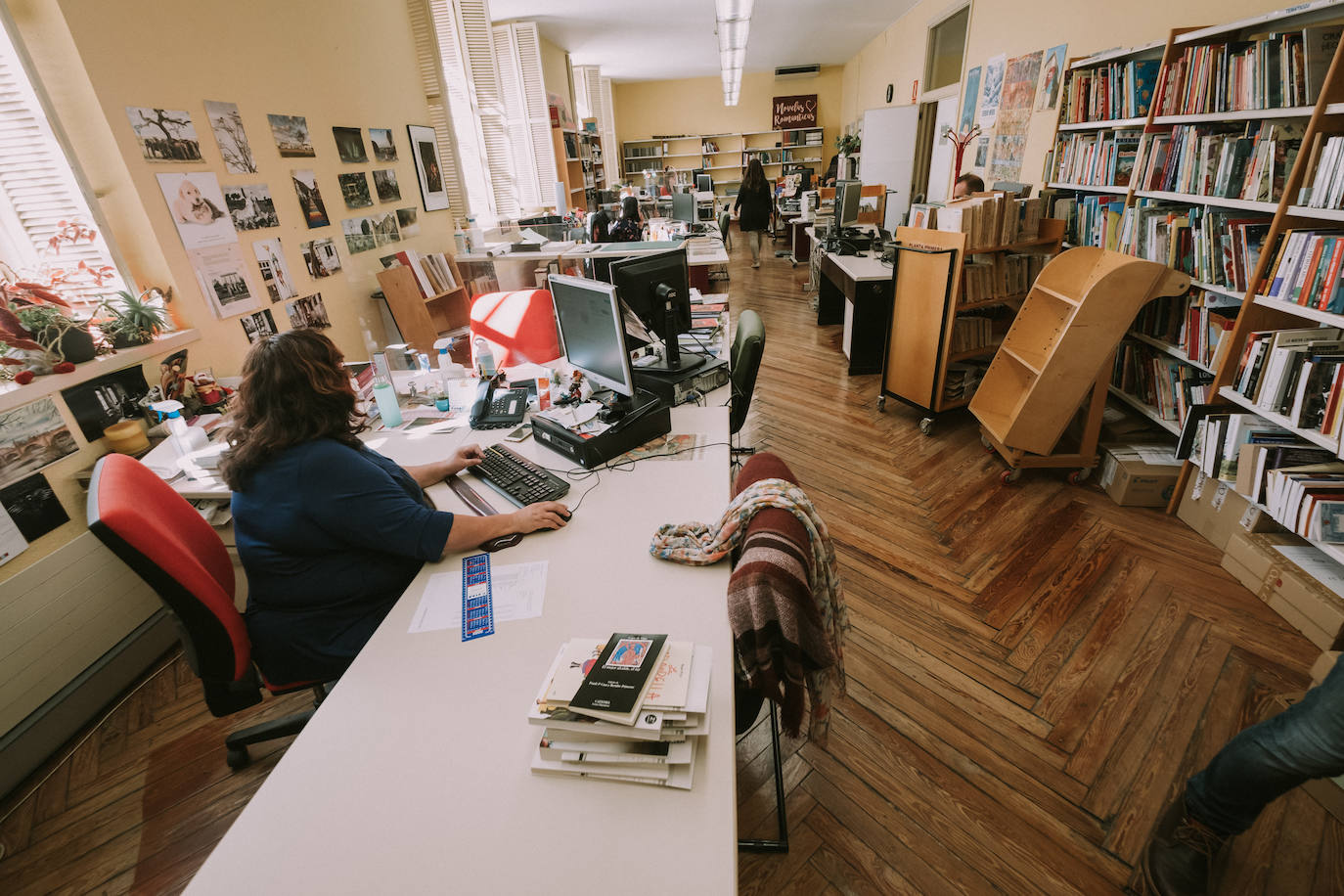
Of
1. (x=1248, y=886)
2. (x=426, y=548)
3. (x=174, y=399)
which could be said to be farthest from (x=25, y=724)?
(x=1248, y=886)

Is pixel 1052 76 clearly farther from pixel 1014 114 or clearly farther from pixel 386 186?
pixel 386 186

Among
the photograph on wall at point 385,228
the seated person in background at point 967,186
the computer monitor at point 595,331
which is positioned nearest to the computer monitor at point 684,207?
the seated person in background at point 967,186

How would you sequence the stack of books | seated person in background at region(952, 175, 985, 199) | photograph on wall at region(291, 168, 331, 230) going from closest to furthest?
the stack of books < photograph on wall at region(291, 168, 331, 230) < seated person in background at region(952, 175, 985, 199)

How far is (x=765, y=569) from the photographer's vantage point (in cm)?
106

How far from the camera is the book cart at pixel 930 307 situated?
331 centimetres

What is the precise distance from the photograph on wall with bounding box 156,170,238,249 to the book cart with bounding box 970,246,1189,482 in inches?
161

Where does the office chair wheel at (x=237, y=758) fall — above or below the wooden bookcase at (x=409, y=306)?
below

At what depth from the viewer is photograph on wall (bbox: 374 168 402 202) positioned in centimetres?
406

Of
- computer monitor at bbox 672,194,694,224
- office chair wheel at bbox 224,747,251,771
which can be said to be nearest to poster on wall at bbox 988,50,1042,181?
computer monitor at bbox 672,194,694,224

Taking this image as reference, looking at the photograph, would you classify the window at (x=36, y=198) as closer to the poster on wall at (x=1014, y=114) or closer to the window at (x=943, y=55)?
the poster on wall at (x=1014, y=114)

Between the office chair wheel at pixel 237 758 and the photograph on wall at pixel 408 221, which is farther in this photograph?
the photograph on wall at pixel 408 221

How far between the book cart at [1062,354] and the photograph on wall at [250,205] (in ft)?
13.5

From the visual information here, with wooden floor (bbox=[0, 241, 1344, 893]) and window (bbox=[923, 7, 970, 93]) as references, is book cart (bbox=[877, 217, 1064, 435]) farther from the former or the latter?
window (bbox=[923, 7, 970, 93])

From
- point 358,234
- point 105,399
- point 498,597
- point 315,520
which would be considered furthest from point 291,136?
point 498,597
